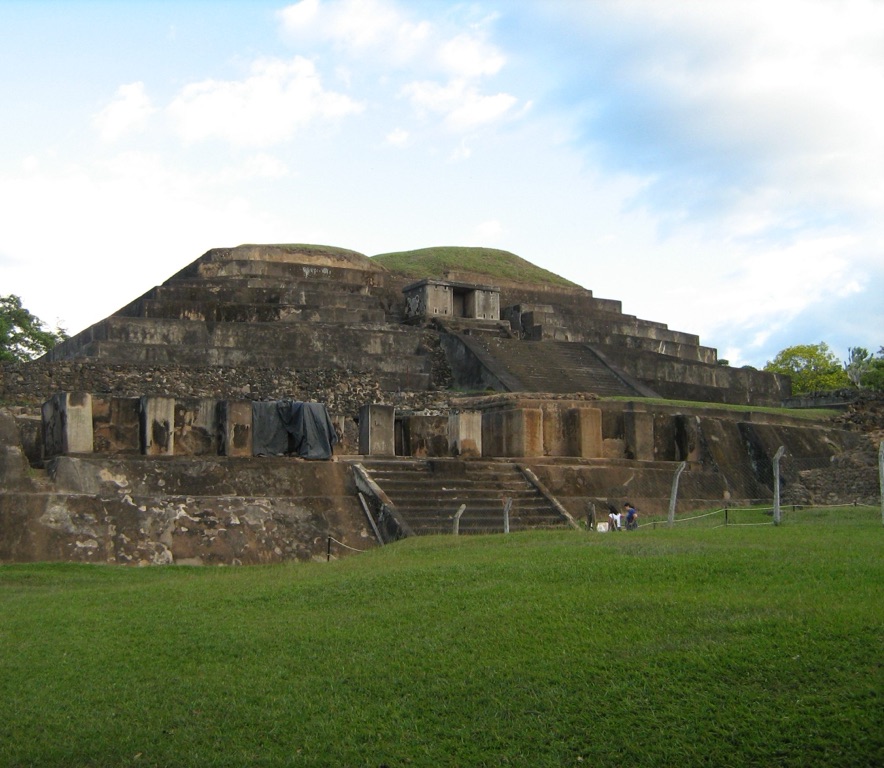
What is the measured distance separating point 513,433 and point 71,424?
Result: 6.67 metres

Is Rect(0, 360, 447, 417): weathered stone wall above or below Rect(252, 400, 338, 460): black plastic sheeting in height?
above

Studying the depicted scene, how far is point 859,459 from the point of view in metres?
18.8

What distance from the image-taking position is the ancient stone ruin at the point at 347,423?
44.7 feet

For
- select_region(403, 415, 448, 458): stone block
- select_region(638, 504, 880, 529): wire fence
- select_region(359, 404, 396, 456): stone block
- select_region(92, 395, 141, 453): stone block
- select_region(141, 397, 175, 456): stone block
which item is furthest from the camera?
select_region(403, 415, 448, 458): stone block

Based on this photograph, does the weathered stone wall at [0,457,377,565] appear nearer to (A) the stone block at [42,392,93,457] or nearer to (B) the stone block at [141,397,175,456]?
(B) the stone block at [141,397,175,456]

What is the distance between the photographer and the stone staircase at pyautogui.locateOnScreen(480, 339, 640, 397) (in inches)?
1068

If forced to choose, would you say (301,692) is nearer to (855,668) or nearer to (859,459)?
(855,668)

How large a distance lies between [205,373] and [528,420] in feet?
26.4

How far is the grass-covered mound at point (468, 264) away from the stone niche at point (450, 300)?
3011 millimetres

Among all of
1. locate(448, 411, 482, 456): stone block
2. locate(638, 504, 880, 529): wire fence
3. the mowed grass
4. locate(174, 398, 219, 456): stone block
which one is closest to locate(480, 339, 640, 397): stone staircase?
locate(448, 411, 482, 456): stone block

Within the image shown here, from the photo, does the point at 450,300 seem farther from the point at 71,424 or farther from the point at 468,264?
the point at 71,424

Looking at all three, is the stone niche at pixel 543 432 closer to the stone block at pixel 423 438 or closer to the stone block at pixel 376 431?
the stone block at pixel 423 438

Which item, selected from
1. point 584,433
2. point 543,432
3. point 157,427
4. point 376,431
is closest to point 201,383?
point 376,431

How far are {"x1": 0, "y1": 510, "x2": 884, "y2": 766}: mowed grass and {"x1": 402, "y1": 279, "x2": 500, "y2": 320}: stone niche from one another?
20.4 metres
